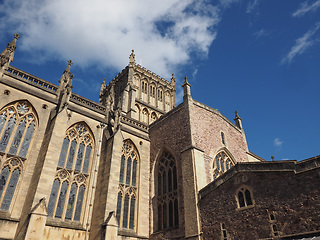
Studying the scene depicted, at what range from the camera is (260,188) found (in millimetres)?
12391

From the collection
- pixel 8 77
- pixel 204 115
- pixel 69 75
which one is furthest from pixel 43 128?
pixel 204 115

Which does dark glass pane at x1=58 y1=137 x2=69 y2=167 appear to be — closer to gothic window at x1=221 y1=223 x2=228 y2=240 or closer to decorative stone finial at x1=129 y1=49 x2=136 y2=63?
gothic window at x1=221 y1=223 x2=228 y2=240

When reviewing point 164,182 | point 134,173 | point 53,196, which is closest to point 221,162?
point 164,182

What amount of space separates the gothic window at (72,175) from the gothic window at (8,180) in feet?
6.62

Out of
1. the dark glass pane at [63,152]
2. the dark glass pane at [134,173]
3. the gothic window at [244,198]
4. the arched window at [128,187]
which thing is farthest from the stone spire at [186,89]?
the dark glass pane at [63,152]

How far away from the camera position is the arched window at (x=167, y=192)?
16.5m

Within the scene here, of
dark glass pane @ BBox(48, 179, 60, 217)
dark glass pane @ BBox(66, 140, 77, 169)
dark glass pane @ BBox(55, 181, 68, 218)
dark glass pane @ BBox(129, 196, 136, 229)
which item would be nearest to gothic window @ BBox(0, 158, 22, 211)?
dark glass pane @ BBox(48, 179, 60, 217)

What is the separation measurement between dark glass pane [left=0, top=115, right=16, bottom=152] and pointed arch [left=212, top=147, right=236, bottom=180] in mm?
13285

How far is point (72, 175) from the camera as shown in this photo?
15.2m

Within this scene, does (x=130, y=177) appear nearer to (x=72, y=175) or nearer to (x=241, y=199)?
(x=72, y=175)

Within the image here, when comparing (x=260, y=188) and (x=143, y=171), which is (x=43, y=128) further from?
(x=260, y=188)

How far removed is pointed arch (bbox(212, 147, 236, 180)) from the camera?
17.9 meters

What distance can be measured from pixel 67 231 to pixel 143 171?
7.07m

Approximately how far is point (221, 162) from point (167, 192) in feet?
16.2
